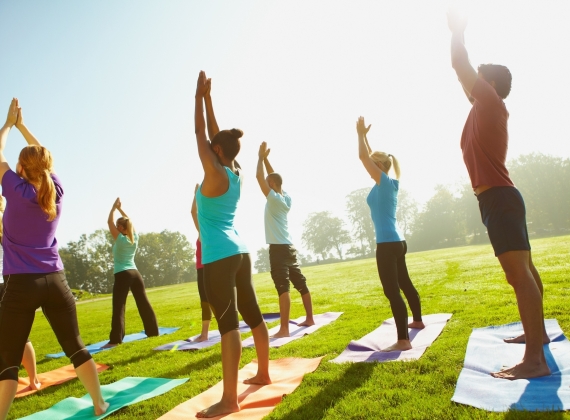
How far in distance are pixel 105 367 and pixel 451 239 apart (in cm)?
7337

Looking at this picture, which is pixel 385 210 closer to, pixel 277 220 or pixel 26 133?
pixel 277 220

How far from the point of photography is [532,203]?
213 ft

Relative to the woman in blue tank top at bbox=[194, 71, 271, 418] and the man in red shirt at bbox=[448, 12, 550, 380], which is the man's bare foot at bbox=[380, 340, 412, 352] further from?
the woman in blue tank top at bbox=[194, 71, 271, 418]

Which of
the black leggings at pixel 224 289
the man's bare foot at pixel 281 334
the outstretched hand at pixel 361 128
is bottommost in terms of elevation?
the man's bare foot at pixel 281 334

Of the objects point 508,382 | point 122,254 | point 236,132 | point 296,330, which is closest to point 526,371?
point 508,382

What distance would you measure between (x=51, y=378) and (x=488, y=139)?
653cm

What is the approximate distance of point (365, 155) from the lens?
5309 millimetres

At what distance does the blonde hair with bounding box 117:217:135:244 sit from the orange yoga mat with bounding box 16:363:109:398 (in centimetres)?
273

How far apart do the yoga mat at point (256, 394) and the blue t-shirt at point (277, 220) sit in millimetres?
2702

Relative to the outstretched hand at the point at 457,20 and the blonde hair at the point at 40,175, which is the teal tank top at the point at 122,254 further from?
the outstretched hand at the point at 457,20

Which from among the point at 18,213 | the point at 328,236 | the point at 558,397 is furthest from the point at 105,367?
the point at 328,236

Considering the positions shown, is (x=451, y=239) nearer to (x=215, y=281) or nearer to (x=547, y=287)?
(x=547, y=287)

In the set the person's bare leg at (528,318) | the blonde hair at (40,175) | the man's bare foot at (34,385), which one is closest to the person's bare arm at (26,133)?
the blonde hair at (40,175)

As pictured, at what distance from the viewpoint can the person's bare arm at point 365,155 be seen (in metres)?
5.32
